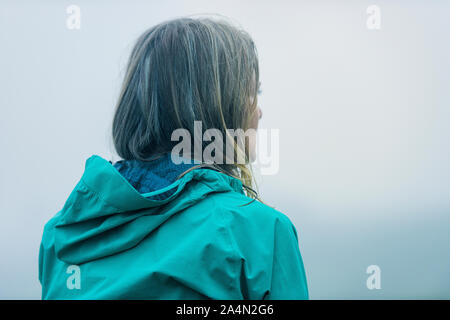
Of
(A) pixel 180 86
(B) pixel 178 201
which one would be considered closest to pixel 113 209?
(B) pixel 178 201

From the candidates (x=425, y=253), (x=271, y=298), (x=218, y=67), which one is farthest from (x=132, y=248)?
(x=425, y=253)

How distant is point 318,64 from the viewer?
60.3 inches

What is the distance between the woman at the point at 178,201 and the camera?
47 centimetres

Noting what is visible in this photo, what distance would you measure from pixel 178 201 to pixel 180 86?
181 millimetres

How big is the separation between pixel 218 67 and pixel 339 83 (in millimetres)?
1081

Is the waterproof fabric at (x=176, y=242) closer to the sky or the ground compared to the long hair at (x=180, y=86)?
closer to the ground

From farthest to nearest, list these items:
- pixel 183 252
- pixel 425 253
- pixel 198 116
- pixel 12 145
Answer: pixel 425 253 → pixel 12 145 → pixel 198 116 → pixel 183 252

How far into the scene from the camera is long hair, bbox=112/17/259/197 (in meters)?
0.57

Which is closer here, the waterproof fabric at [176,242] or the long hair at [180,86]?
the waterproof fabric at [176,242]

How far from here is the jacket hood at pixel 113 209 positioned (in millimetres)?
489

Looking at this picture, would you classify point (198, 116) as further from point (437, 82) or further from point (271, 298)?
point (437, 82)

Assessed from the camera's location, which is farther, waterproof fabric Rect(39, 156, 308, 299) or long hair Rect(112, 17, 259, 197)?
long hair Rect(112, 17, 259, 197)

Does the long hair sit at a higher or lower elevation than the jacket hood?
higher

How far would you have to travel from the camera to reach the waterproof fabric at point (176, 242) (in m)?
0.47
